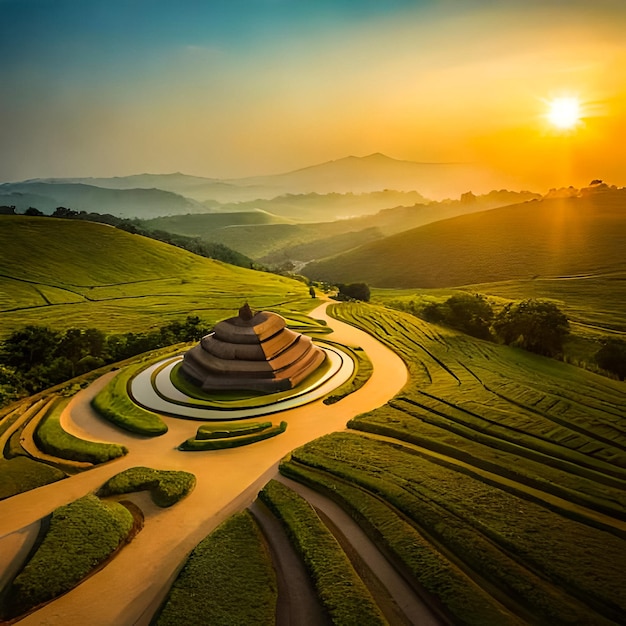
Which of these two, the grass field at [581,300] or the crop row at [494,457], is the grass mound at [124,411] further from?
the grass field at [581,300]

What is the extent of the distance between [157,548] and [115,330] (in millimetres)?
55095

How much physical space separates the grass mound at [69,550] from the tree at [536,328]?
51.4 metres

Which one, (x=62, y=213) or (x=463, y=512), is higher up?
(x=62, y=213)

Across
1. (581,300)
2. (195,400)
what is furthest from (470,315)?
(581,300)

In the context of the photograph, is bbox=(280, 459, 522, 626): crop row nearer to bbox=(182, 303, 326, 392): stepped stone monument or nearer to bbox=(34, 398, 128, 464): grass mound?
bbox=(34, 398, 128, 464): grass mound

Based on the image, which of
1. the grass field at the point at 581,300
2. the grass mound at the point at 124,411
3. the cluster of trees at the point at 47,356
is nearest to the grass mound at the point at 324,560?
the grass mound at the point at 124,411

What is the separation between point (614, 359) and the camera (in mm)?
50906

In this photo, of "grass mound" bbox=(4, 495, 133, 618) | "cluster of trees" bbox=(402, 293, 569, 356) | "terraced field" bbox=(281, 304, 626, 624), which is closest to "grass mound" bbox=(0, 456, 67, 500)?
"grass mound" bbox=(4, 495, 133, 618)

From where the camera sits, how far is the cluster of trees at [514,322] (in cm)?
5381

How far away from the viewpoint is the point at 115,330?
6962cm

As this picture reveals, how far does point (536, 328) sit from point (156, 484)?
49.5 m

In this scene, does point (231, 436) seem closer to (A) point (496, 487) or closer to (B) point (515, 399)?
(A) point (496, 487)

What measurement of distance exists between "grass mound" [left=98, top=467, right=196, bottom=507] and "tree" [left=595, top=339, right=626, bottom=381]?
51488 millimetres

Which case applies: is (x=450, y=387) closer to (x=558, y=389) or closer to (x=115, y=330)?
(x=558, y=389)
